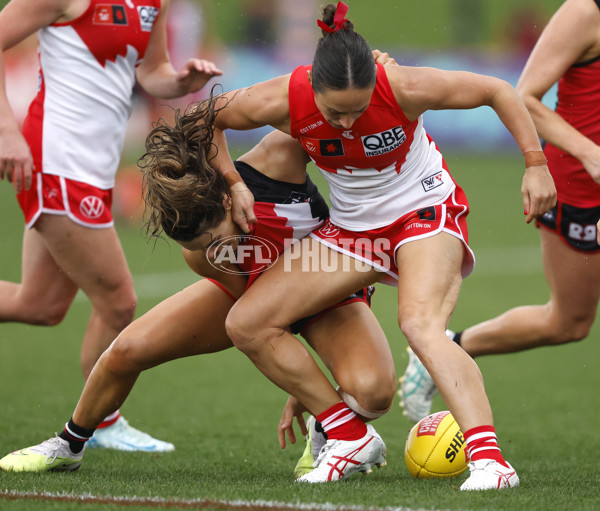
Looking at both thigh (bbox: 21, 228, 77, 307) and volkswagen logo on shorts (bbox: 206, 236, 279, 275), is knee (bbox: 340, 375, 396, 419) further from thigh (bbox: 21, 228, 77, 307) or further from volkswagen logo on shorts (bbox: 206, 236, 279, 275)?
thigh (bbox: 21, 228, 77, 307)

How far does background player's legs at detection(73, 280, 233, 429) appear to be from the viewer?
4453mm

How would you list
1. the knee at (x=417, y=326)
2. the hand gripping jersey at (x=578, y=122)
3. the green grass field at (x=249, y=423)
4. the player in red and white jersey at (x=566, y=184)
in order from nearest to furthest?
1. the green grass field at (x=249, y=423)
2. the knee at (x=417, y=326)
3. the player in red and white jersey at (x=566, y=184)
4. the hand gripping jersey at (x=578, y=122)

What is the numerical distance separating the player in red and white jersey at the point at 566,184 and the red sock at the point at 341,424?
1520 mm

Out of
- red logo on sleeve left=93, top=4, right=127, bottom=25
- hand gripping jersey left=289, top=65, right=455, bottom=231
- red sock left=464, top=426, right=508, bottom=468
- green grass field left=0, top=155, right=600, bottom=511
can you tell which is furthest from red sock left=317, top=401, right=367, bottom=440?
red logo on sleeve left=93, top=4, right=127, bottom=25

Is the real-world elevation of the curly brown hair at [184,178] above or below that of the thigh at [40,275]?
above

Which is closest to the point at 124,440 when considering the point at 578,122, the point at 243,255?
the point at 243,255

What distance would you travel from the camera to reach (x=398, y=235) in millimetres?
4375

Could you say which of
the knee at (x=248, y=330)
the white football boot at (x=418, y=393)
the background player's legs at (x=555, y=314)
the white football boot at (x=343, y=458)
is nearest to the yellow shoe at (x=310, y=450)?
the white football boot at (x=343, y=458)

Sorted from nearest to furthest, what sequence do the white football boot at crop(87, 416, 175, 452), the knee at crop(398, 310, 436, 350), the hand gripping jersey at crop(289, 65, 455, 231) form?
the knee at crop(398, 310, 436, 350), the hand gripping jersey at crop(289, 65, 455, 231), the white football boot at crop(87, 416, 175, 452)

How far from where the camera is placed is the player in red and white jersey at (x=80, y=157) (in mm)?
5102

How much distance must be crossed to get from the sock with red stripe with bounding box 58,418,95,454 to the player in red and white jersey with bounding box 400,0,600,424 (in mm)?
2142

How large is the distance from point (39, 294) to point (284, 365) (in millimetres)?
1682

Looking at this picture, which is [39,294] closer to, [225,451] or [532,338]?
[225,451]

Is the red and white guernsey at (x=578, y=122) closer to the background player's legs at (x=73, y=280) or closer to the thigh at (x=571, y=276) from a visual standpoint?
the thigh at (x=571, y=276)
